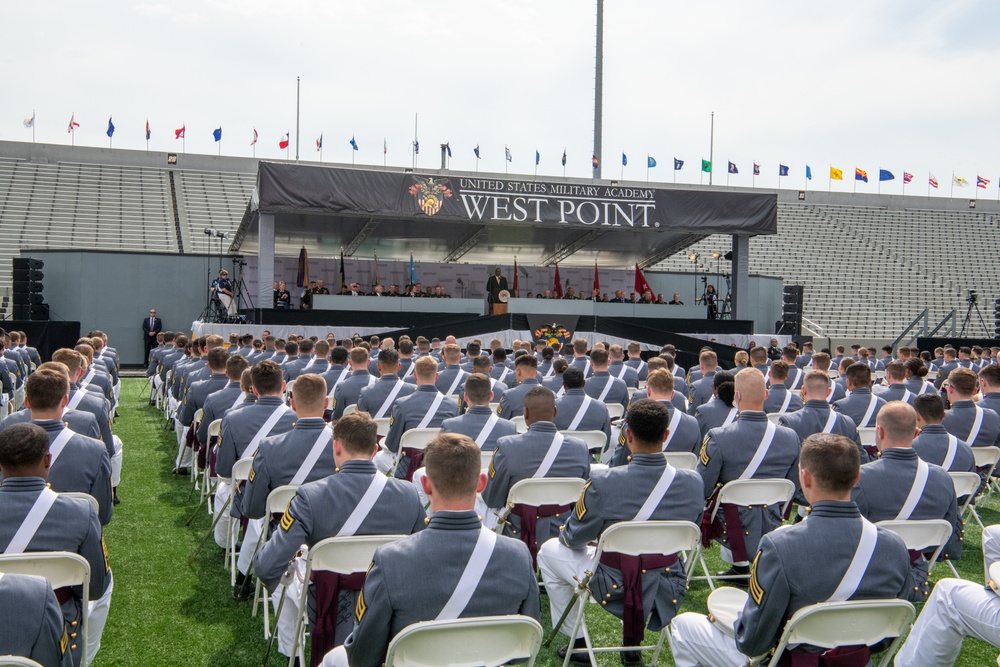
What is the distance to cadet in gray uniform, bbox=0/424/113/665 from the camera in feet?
10.5

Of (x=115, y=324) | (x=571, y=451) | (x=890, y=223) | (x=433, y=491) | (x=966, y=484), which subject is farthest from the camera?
(x=890, y=223)

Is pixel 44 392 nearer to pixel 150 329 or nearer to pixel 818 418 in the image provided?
pixel 818 418

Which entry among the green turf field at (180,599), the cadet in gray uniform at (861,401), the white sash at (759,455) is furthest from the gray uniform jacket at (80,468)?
the cadet in gray uniform at (861,401)

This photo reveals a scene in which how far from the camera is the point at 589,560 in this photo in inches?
164

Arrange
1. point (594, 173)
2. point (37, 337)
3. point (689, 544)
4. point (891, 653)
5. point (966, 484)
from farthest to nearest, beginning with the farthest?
point (594, 173)
point (37, 337)
point (966, 484)
point (689, 544)
point (891, 653)

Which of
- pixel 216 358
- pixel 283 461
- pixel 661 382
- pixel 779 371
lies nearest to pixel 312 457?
pixel 283 461

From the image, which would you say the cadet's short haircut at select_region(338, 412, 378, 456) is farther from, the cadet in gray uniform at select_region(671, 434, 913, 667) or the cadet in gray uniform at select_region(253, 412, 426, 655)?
the cadet in gray uniform at select_region(671, 434, 913, 667)

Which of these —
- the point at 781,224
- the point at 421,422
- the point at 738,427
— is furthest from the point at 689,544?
the point at 781,224

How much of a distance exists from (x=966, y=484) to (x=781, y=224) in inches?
1563

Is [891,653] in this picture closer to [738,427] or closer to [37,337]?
[738,427]

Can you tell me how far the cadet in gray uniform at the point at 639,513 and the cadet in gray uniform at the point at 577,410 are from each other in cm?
281

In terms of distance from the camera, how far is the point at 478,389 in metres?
5.65

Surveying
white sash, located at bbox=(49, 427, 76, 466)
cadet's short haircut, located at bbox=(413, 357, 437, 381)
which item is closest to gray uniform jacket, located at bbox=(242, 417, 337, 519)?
white sash, located at bbox=(49, 427, 76, 466)

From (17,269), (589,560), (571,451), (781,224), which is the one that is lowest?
(589,560)
